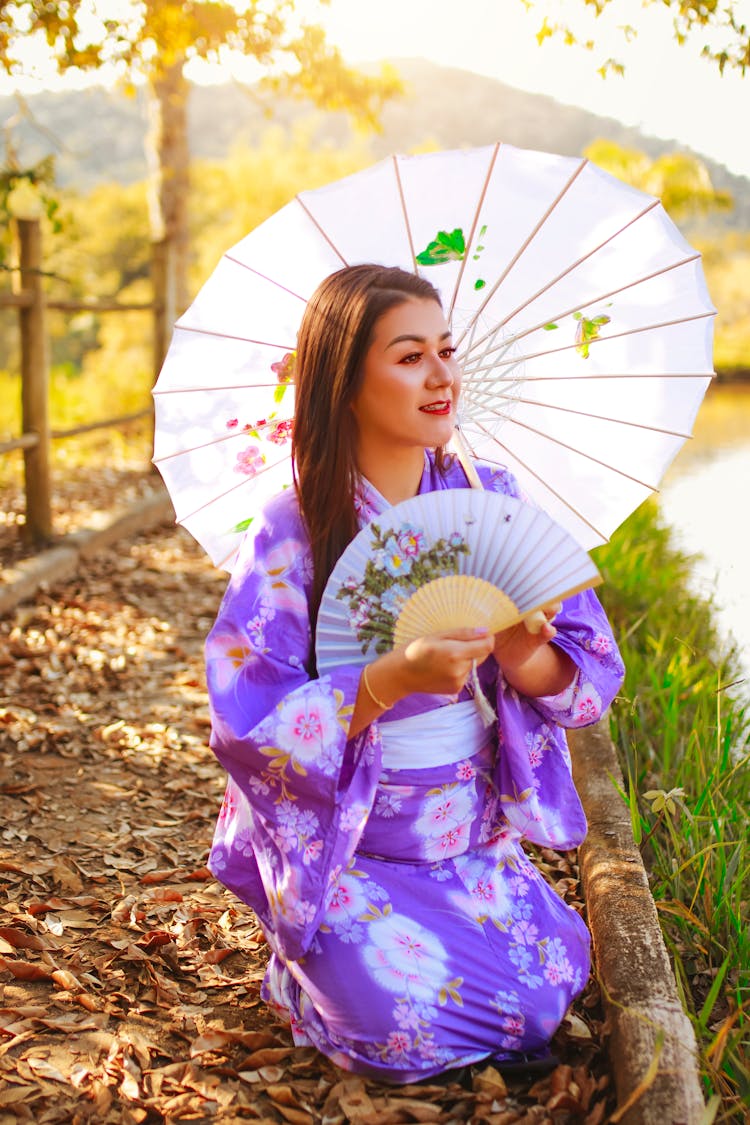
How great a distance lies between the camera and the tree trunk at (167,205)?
736 centimetres

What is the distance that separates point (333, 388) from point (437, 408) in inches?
7.1

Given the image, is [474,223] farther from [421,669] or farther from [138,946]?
[138,946]

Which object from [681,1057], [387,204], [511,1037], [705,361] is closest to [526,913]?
[511,1037]

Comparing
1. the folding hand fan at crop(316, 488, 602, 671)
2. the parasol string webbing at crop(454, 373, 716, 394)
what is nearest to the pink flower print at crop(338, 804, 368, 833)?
the folding hand fan at crop(316, 488, 602, 671)

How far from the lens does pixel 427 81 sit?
8075cm

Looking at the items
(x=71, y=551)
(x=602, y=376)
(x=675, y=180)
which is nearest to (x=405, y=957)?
(x=602, y=376)

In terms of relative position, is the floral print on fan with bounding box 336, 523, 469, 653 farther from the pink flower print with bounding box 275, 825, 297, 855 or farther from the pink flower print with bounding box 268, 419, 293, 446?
the pink flower print with bounding box 268, 419, 293, 446

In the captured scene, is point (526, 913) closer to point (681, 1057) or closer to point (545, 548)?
point (681, 1057)

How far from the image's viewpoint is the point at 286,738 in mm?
1701

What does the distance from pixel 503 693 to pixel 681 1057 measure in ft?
2.11

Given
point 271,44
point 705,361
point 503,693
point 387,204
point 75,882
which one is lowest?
point 75,882

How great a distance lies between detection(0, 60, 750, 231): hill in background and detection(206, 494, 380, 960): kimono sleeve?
213ft

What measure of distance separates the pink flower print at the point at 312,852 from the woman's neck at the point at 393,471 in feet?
2.02

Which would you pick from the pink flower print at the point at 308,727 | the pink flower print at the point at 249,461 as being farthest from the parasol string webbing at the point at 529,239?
the pink flower print at the point at 308,727
